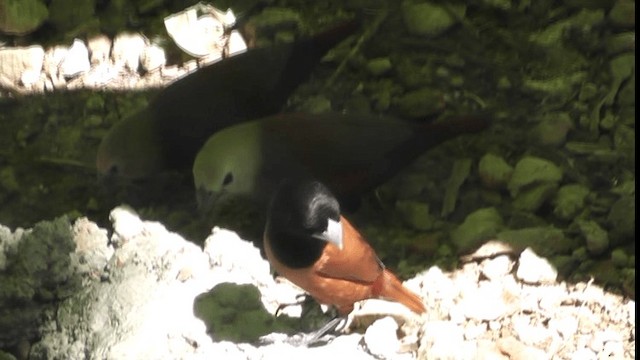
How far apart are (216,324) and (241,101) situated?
740 millimetres

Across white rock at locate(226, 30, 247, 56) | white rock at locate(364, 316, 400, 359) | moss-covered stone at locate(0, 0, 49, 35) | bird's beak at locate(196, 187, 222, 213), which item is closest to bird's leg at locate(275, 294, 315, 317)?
white rock at locate(364, 316, 400, 359)

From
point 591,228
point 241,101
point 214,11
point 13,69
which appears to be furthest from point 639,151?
point 13,69

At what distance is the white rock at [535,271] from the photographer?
113 inches

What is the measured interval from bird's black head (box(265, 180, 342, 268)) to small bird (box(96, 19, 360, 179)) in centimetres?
49

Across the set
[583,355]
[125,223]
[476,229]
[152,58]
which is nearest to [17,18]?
[152,58]

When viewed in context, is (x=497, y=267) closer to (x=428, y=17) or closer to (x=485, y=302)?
(x=485, y=302)

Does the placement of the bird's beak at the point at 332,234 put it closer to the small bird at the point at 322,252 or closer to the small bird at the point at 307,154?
the small bird at the point at 322,252

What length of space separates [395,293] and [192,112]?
81cm

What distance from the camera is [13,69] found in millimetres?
3516

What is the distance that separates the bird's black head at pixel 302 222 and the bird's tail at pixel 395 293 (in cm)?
17

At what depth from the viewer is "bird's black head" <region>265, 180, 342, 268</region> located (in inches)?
103

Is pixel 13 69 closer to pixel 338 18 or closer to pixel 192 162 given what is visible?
pixel 192 162

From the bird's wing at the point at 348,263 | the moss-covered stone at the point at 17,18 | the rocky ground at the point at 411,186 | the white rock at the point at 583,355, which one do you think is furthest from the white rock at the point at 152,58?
the white rock at the point at 583,355

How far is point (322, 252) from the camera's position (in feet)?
8.83
